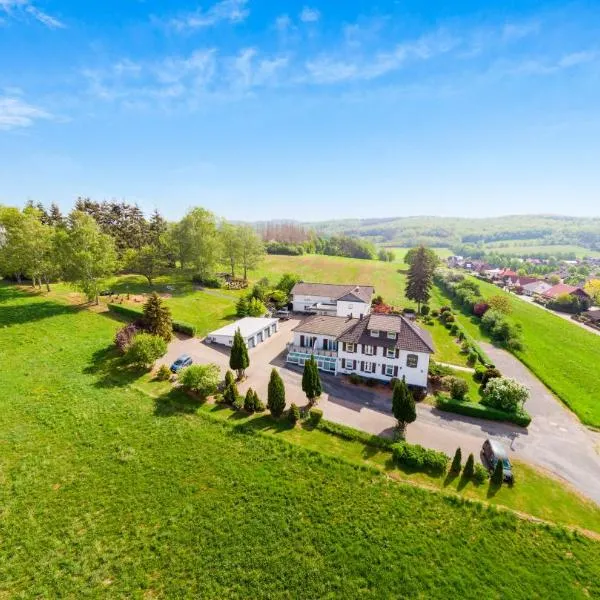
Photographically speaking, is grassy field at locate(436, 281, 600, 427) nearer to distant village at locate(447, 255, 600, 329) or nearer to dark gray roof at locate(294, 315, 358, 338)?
distant village at locate(447, 255, 600, 329)

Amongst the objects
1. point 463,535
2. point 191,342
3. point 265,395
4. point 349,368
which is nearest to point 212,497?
point 265,395

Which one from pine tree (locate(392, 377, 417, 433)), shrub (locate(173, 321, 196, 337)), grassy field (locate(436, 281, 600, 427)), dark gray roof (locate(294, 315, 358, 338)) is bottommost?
grassy field (locate(436, 281, 600, 427))

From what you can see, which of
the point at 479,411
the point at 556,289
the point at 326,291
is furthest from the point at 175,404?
the point at 556,289

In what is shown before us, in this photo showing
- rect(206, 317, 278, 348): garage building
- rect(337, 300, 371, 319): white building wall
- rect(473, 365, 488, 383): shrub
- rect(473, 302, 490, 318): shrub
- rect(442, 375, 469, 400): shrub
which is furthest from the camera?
rect(473, 302, 490, 318): shrub

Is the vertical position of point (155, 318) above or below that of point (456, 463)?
above

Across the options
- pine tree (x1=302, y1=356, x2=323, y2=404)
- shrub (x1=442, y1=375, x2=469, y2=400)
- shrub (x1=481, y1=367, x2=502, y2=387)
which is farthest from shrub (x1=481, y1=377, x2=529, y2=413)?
pine tree (x1=302, y1=356, x2=323, y2=404)

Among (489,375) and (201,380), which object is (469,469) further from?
(201,380)

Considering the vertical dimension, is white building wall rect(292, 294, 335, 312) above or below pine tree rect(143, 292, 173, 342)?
below

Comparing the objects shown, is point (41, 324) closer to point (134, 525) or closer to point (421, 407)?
point (134, 525)

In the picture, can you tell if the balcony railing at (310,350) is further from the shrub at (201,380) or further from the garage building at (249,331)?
the shrub at (201,380)
